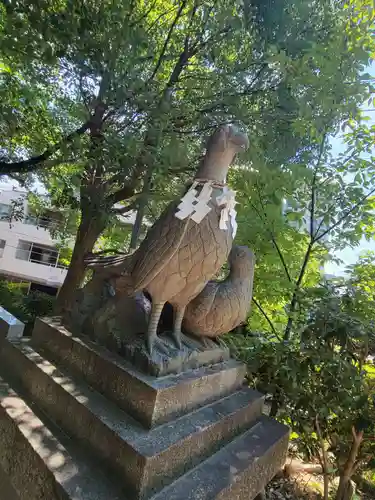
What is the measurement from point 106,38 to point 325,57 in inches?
69.1

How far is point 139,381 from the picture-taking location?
5.30ft

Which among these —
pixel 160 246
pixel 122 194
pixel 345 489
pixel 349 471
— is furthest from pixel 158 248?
pixel 122 194

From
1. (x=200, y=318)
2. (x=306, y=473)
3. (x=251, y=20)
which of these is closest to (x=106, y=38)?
(x=251, y=20)

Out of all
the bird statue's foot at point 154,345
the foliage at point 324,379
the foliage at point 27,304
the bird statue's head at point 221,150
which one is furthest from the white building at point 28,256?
the bird statue's head at point 221,150

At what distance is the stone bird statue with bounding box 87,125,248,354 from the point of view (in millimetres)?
1646

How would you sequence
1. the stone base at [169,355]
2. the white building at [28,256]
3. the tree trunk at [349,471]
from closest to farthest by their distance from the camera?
the stone base at [169,355] < the tree trunk at [349,471] < the white building at [28,256]

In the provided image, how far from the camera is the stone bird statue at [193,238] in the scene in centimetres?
165

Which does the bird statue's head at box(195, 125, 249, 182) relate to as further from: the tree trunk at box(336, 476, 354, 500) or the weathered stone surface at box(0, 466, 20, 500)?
the tree trunk at box(336, 476, 354, 500)

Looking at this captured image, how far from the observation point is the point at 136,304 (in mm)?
2191

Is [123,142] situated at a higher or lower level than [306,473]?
higher

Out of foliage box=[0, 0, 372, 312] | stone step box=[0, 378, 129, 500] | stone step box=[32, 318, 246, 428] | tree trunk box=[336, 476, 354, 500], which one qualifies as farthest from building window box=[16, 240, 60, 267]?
tree trunk box=[336, 476, 354, 500]

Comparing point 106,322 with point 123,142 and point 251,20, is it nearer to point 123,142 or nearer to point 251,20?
point 123,142

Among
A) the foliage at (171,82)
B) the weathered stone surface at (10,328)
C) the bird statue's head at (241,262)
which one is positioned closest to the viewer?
the bird statue's head at (241,262)

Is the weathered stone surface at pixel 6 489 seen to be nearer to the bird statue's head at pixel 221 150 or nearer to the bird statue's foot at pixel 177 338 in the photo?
the bird statue's foot at pixel 177 338
